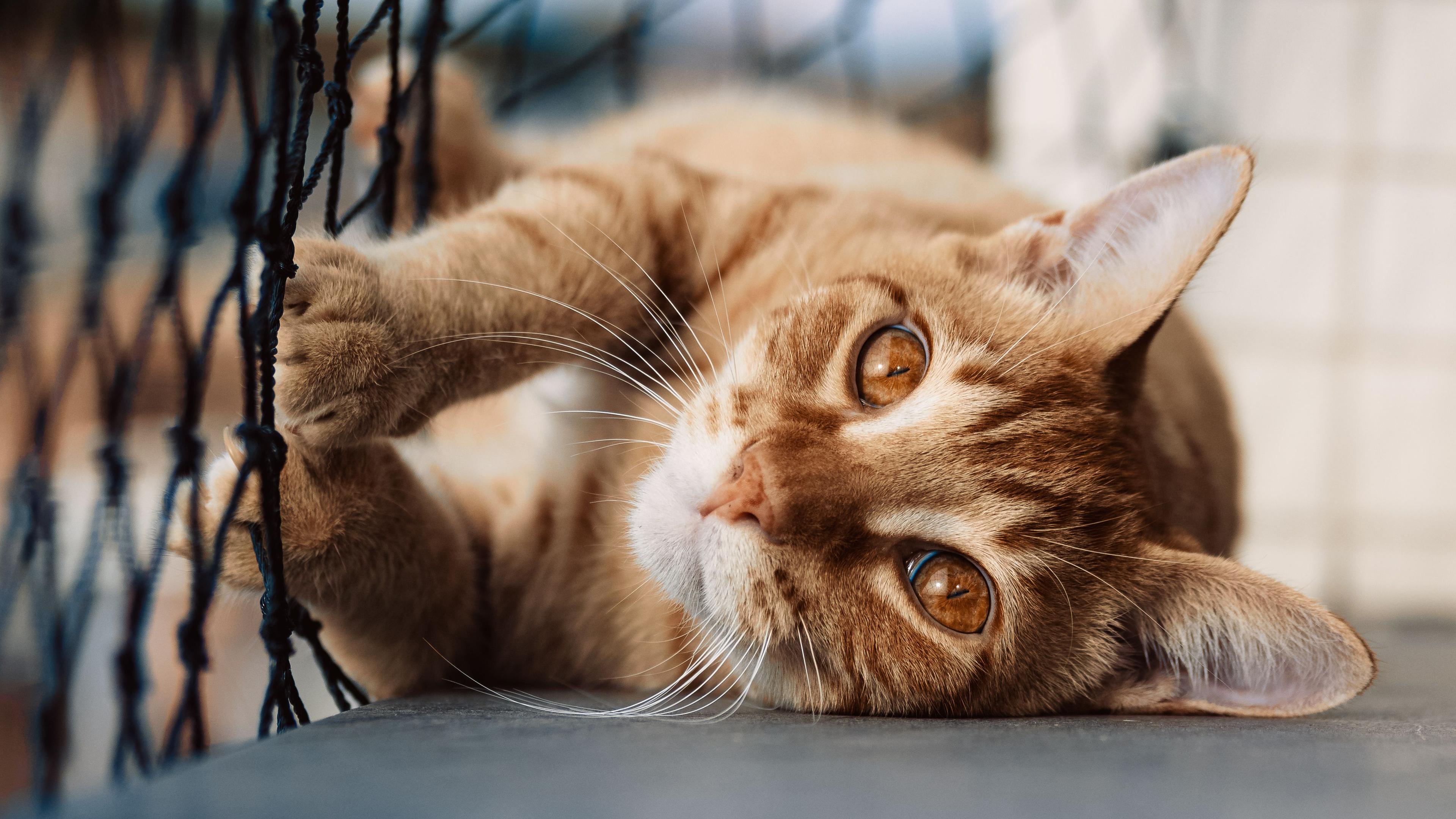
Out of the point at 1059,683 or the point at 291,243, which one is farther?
the point at 1059,683

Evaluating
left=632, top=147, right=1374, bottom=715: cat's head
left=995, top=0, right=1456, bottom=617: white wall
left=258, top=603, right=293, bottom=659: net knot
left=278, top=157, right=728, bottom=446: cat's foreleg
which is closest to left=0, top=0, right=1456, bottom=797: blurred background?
left=995, top=0, right=1456, bottom=617: white wall

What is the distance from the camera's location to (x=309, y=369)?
95cm

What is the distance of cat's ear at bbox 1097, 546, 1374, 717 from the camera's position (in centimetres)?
100

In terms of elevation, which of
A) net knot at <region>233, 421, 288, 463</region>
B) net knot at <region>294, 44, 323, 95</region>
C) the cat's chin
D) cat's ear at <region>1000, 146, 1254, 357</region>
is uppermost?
net knot at <region>294, 44, 323, 95</region>

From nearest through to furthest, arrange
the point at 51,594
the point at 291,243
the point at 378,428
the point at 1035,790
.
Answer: the point at 1035,790 → the point at 51,594 → the point at 291,243 → the point at 378,428

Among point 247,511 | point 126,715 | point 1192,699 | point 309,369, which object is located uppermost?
point 309,369

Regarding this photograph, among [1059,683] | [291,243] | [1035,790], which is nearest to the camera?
[1035,790]

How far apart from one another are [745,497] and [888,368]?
0.91ft

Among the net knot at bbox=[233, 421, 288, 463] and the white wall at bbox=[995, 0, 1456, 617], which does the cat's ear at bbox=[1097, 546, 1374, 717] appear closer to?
the net knot at bbox=[233, 421, 288, 463]

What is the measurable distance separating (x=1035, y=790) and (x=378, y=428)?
2.44 ft

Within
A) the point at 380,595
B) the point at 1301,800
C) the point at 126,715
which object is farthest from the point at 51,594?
the point at 1301,800

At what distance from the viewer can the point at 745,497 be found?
103cm

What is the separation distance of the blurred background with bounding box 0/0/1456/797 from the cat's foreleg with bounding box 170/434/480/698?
1.82 metres

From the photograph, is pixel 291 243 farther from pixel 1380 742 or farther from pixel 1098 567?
pixel 1380 742
